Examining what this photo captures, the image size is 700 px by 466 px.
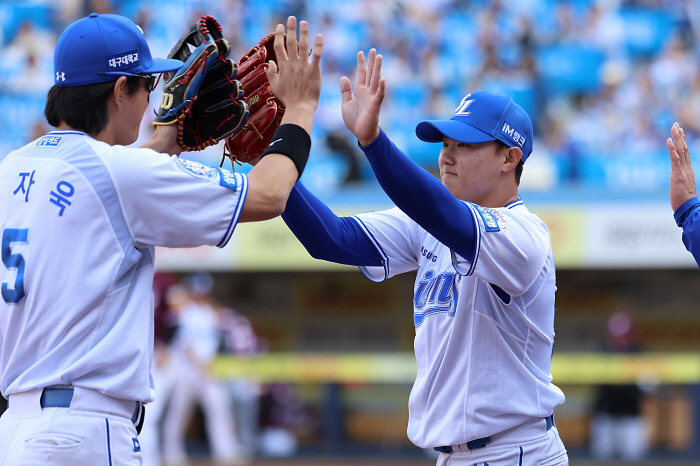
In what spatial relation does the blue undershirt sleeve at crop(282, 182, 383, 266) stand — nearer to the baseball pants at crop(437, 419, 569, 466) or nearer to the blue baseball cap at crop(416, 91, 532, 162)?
the blue baseball cap at crop(416, 91, 532, 162)

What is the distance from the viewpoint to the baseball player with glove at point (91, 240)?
2.07 m

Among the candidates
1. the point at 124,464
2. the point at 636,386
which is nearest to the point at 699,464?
the point at 636,386

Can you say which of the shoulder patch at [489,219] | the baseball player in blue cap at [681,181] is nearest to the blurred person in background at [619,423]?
the baseball player in blue cap at [681,181]

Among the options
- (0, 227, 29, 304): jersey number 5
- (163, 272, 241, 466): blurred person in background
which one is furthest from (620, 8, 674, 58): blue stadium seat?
(0, 227, 29, 304): jersey number 5

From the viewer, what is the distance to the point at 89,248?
2082 millimetres

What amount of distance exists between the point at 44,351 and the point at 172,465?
7300 millimetres

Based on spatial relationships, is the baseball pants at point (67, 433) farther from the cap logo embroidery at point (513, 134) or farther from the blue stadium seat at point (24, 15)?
the blue stadium seat at point (24, 15)

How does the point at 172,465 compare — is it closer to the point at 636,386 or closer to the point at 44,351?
the point at 636,386

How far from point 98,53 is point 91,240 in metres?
0.50

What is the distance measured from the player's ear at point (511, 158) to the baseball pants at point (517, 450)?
82cm

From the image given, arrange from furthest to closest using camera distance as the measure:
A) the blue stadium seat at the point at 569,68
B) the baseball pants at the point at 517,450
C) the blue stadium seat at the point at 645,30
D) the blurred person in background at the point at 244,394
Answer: the blue stadium seat at the point at 645,30
the blue stadium seat at the point at 569,68
the blurred person in background at the point at 244,394
the baseball pants at the point at 517,450

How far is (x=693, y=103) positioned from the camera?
10.9 m

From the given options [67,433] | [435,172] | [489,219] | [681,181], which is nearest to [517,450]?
[489,219]

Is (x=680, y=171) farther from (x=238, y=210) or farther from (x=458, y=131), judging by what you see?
(x=238, y=210)
